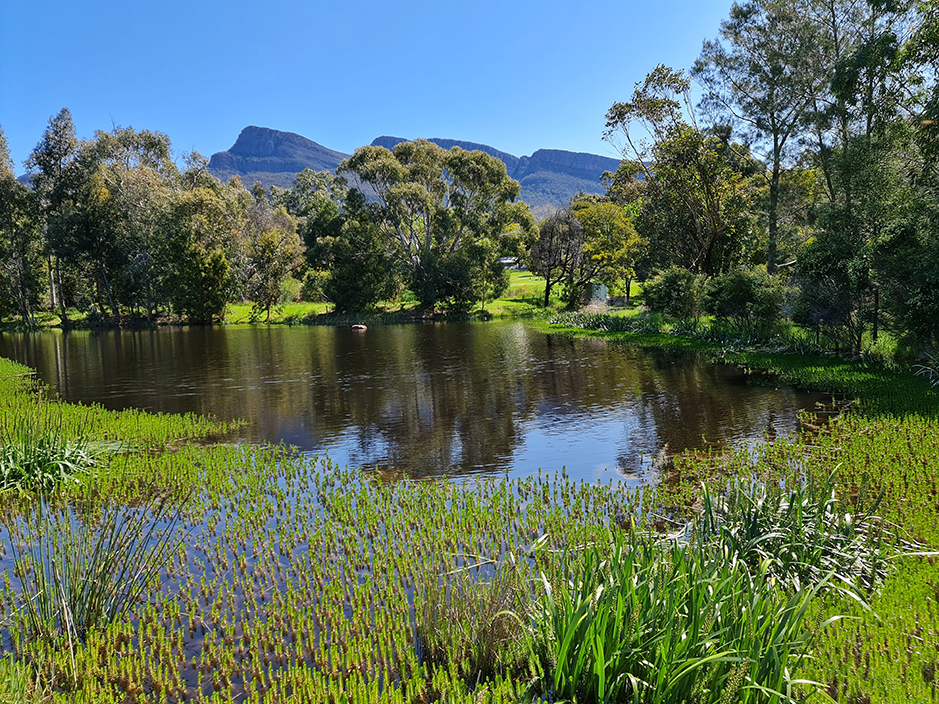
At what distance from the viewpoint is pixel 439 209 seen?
220 feet

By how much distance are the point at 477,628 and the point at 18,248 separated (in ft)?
274

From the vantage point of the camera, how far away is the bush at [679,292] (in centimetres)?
3766

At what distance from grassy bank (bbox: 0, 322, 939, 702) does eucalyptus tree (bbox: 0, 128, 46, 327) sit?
6949 centimetres

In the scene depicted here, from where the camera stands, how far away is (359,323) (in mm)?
64438

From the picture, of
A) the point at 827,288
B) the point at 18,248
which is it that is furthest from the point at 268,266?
the point at 827,288

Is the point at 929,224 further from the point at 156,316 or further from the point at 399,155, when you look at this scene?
the point at 156,316

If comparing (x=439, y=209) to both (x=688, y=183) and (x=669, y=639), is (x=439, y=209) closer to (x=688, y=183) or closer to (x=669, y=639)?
(x=688, y=183)

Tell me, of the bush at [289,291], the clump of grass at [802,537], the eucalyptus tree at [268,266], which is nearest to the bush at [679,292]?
the clump of grass at [802,537]

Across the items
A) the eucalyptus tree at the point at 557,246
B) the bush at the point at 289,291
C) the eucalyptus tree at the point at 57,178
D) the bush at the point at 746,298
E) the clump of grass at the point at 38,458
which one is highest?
the eucalyptus tree at the point at 57,178

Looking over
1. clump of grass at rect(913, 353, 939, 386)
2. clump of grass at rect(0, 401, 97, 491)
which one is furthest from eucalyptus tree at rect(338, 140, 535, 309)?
clump of grass at rect(0, 401, 97, 491)

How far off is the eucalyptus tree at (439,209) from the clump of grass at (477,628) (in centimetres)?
5949

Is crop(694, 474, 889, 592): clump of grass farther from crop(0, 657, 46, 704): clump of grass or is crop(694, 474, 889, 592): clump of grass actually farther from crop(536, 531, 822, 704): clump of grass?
crop(0, 657, 46, 704): clump of grass

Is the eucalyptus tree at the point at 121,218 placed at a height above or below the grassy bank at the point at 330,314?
above

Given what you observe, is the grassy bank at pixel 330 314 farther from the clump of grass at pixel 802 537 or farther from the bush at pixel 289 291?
the clump of grass at pixel 802 537
